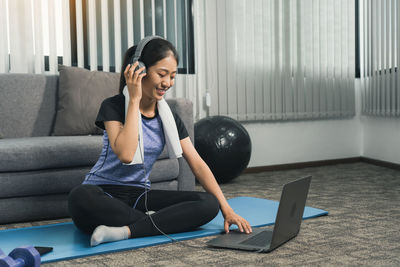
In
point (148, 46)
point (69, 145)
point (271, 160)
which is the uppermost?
point (148, 46)

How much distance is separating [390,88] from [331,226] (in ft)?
8.27

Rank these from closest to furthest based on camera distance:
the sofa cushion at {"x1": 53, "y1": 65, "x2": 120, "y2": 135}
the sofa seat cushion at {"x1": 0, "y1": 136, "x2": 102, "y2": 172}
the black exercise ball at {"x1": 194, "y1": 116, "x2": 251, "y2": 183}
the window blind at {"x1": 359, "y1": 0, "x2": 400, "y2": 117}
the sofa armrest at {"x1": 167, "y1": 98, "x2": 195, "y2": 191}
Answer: the sofa seat cushion at {"x1": 0, "y1": 136, "x2": 102, "y2": 172} < the sofa armrest at {"x1": 167, "y1": 98, "x2": 195, "y2": 191} < the sofa cushion at {"x1": 53, "y1": 65, "x2": 120, "y2": 135} < the black exercise ball at {"x1": 194, "y1": 116, "x2": 251, "y2": 183} < the window blind at {"x1": 359, "y1": 0, "x2": 400, "y2": 117}

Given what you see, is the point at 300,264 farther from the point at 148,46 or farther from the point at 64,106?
the point at 64,106

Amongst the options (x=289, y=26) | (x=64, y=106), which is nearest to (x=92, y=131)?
(x=64, y=106)

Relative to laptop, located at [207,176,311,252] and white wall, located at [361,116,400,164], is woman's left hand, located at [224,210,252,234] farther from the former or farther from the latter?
white wall, located at [361,116,400,164]

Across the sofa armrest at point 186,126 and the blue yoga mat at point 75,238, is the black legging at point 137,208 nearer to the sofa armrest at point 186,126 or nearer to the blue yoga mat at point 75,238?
the blue yoga mat at point 75,238

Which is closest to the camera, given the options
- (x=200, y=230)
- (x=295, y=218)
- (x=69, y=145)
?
(x=295, y=218)

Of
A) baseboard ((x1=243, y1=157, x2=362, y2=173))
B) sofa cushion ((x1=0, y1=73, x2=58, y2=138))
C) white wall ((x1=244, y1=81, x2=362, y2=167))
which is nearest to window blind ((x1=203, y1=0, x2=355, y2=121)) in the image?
white wall ((x1=244, y1=81, x2=362, y2=167))

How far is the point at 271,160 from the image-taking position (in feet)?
13.9

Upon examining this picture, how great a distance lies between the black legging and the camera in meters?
1.75

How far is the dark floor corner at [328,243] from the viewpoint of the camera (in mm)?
1529

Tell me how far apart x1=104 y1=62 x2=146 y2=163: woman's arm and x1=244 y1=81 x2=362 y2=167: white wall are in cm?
249

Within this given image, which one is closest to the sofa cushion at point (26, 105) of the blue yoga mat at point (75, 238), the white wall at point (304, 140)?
the blue yoga mat at point (75, 238)

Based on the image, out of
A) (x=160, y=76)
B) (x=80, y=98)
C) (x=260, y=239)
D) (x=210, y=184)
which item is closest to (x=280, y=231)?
(x=260, y=239)
